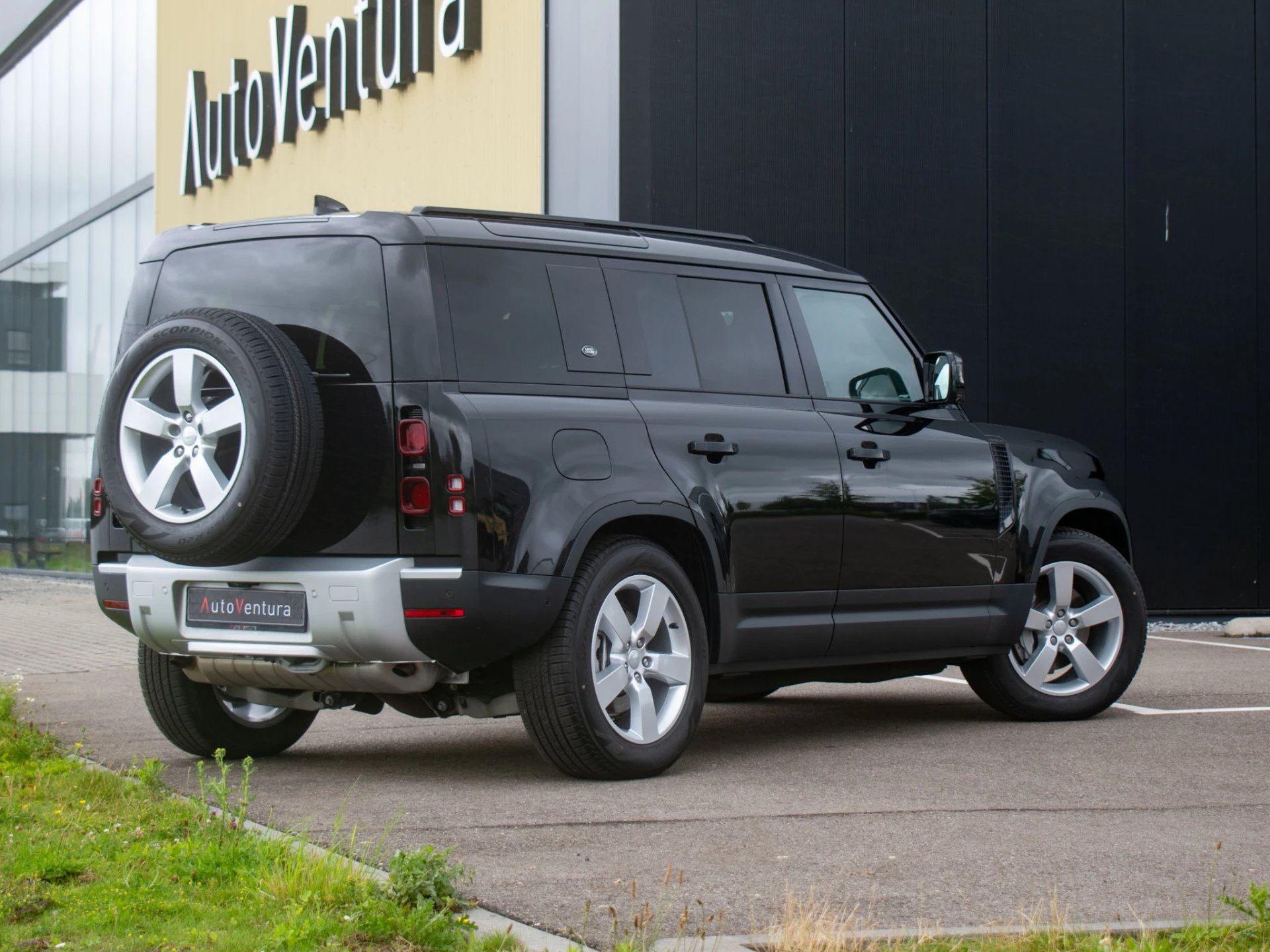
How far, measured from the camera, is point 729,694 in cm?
786

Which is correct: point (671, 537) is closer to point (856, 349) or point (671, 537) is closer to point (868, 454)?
point (868, 454)

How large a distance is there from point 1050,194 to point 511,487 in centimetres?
995

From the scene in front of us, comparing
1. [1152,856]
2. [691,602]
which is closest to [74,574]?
[691,602]

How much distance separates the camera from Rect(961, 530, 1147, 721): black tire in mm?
7910

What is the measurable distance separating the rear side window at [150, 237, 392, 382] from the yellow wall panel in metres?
7.21

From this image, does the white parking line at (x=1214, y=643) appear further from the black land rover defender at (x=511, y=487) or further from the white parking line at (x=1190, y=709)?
the black land rover defender at (x=511, y=487)

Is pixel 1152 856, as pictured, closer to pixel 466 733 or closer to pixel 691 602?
pixel 691 602

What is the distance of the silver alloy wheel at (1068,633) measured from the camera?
26.2ft

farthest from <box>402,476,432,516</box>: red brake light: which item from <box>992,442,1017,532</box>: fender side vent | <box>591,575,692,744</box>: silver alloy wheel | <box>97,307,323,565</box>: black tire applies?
<box>992,442,1017,532</box>: fender side vent

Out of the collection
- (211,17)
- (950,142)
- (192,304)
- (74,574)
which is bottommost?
(74,574)

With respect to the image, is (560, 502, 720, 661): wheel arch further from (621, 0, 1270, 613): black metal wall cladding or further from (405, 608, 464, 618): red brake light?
(621, 0, 1270, 613): black metal wall cladding

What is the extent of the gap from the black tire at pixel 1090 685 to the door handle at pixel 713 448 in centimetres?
203

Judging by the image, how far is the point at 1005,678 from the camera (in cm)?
788

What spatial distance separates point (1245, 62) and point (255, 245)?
38.2ft
